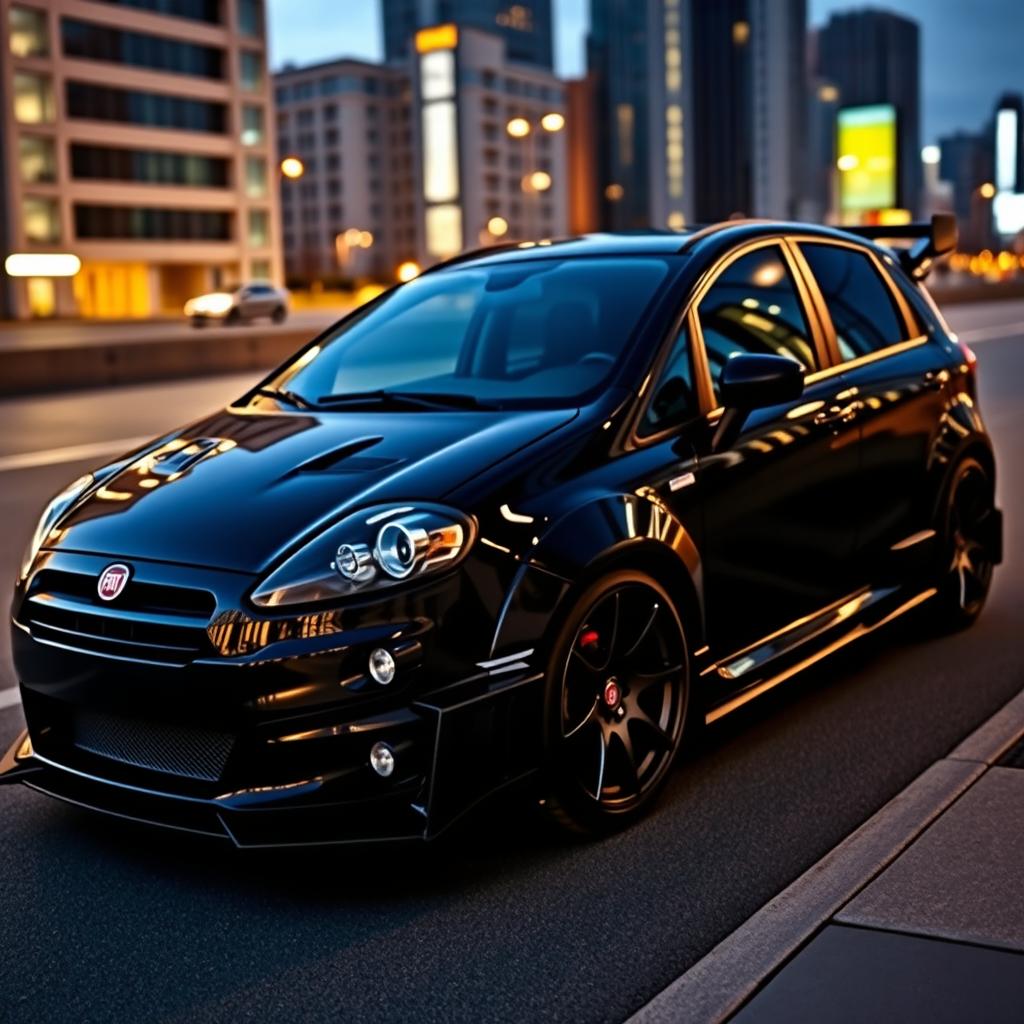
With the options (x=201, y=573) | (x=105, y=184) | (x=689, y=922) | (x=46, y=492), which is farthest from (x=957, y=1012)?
(x=105, y=184)

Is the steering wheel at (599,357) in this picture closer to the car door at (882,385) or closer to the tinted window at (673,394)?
the tinted window at (673,394)

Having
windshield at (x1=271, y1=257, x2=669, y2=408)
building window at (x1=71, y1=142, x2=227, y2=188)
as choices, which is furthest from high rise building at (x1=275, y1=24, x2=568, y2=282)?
windshield at (x1=271, y1=257, x2=669, y2=408)

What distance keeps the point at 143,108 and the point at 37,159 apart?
8678 millimetres

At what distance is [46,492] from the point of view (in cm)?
1150

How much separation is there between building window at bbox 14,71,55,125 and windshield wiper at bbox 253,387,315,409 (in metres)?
77.8

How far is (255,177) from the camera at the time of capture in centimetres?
9238

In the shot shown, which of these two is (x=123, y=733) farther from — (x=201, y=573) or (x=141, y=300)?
(x=141, y=300)

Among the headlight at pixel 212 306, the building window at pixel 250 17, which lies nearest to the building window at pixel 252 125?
the building window at pixel 250 17

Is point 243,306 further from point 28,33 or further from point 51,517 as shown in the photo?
point 51,517

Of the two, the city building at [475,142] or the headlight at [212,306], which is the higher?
the city building at [475,142]

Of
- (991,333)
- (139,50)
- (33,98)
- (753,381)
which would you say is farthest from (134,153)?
(753,381)

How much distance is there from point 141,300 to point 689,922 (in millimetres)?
85418

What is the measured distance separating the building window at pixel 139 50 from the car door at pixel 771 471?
82.0 metres

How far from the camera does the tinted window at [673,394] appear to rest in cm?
467
